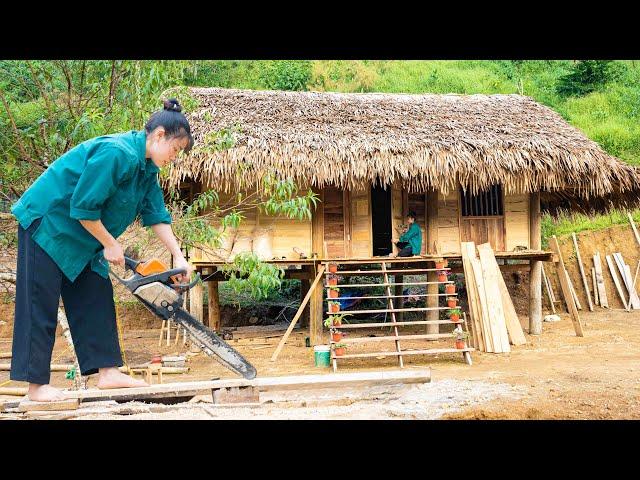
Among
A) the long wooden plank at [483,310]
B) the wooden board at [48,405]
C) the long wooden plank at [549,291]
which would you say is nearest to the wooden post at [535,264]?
the long wooden plank at [483,310]

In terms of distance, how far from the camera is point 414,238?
1171 centimetres

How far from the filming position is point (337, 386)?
4.34 metres

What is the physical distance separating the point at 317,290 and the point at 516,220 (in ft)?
13.1

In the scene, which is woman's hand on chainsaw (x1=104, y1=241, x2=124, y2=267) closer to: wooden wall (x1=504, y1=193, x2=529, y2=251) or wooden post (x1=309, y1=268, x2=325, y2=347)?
wooden post (x1=309, y1=268, x2=325, y2=347)

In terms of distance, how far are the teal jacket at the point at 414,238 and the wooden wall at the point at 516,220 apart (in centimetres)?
184

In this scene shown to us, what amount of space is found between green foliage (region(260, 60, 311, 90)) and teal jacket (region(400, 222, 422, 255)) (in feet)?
41.8

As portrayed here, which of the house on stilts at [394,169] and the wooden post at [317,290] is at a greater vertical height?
the house on stilts at [394,169]

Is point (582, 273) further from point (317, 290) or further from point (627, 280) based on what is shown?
point (317, 290)

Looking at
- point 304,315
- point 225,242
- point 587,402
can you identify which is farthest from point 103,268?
point 304,315

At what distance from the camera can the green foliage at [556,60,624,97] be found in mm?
24500

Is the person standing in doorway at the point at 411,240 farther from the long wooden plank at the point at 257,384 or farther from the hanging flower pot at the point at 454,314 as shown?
the long wooden plank at the point at 257,384

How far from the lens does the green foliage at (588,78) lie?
2450cm

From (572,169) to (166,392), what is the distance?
31.9 ft

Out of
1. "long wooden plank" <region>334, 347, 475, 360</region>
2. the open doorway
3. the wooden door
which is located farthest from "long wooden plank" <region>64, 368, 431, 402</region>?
the open doorway
